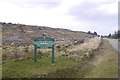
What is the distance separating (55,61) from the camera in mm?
28031

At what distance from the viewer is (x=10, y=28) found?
240 ft

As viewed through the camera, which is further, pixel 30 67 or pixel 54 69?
pixel 30 67

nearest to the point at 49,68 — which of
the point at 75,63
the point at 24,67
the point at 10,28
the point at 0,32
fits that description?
the point at 24,67

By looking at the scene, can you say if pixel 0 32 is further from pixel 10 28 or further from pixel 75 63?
pixel 75 63

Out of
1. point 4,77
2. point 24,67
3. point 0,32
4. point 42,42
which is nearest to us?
point 4,77

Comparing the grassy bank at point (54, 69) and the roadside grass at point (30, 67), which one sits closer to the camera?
the roadside grass at point (30, 67)

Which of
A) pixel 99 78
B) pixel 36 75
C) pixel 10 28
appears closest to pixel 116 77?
pixel 99 78

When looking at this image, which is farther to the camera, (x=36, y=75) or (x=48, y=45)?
(x=48, y=45)

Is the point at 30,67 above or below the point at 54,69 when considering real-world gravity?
above

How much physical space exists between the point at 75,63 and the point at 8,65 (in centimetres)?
559

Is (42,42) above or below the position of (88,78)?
above

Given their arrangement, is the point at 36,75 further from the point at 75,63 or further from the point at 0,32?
the point at 0,32

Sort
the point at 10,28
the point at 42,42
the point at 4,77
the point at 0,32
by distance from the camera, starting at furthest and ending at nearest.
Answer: the point at 10,28 < the point at 0,32 < the point at 42,42 < the point at 4,77

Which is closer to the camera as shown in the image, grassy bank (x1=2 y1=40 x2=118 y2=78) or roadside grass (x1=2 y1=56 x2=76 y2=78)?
roadside grass (x1=2 y1=56 x2=76 y2=78)
